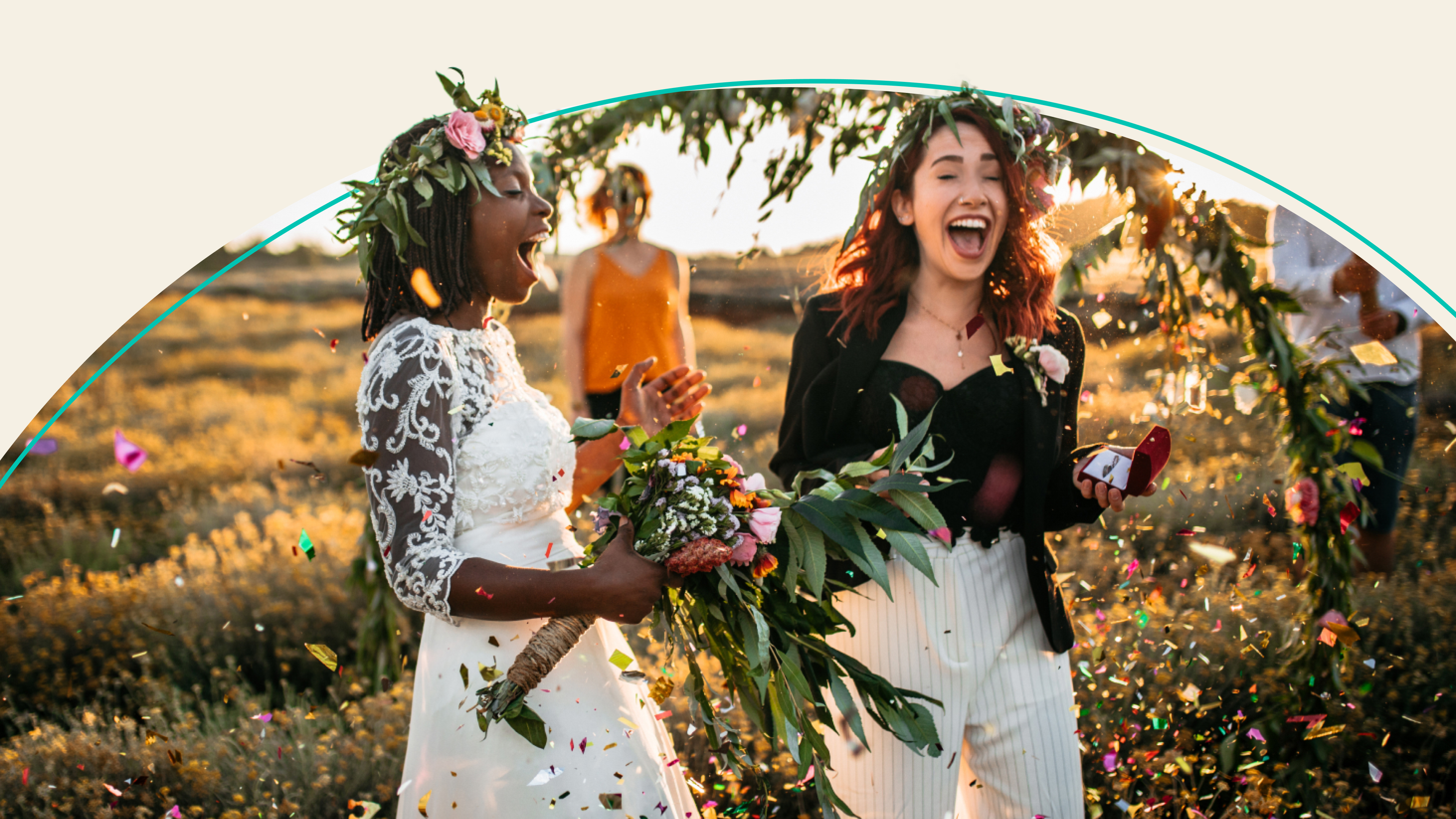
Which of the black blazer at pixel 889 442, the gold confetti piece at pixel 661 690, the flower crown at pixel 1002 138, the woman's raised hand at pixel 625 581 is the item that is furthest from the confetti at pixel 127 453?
the flower crown at pixel 1002 138

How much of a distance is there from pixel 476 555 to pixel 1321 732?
266cm

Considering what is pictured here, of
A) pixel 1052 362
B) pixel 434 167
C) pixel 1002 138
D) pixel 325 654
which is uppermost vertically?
pixel 1002 138

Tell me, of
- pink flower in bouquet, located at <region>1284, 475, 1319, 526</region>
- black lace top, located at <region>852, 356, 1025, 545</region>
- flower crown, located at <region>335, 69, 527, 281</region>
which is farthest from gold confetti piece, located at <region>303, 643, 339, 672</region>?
pink flower in bouquet, located at <region>1284, 475, 1319, 526</region>

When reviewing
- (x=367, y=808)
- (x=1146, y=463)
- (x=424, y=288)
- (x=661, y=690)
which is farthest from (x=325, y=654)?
(x=1146, y=463)

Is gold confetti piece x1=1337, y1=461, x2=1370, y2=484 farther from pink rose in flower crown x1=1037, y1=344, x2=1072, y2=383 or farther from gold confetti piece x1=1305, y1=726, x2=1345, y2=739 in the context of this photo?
pink rose in flower crown x1=1037, y1=344, x2=1072, y2=383

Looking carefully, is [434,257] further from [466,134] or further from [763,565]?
[763,565]

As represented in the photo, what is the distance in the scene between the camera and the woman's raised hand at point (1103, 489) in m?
2.29

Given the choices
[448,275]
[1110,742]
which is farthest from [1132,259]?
[448,275]

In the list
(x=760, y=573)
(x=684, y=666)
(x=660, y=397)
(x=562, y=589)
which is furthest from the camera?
(x=684, y=666)

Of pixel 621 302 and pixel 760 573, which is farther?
pixel 621 302

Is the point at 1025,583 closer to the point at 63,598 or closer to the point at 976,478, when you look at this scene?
the point at 976,478

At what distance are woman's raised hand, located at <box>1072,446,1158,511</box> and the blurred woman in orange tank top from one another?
1.16m

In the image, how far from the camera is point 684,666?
13.3 feet

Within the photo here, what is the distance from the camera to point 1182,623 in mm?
3625
